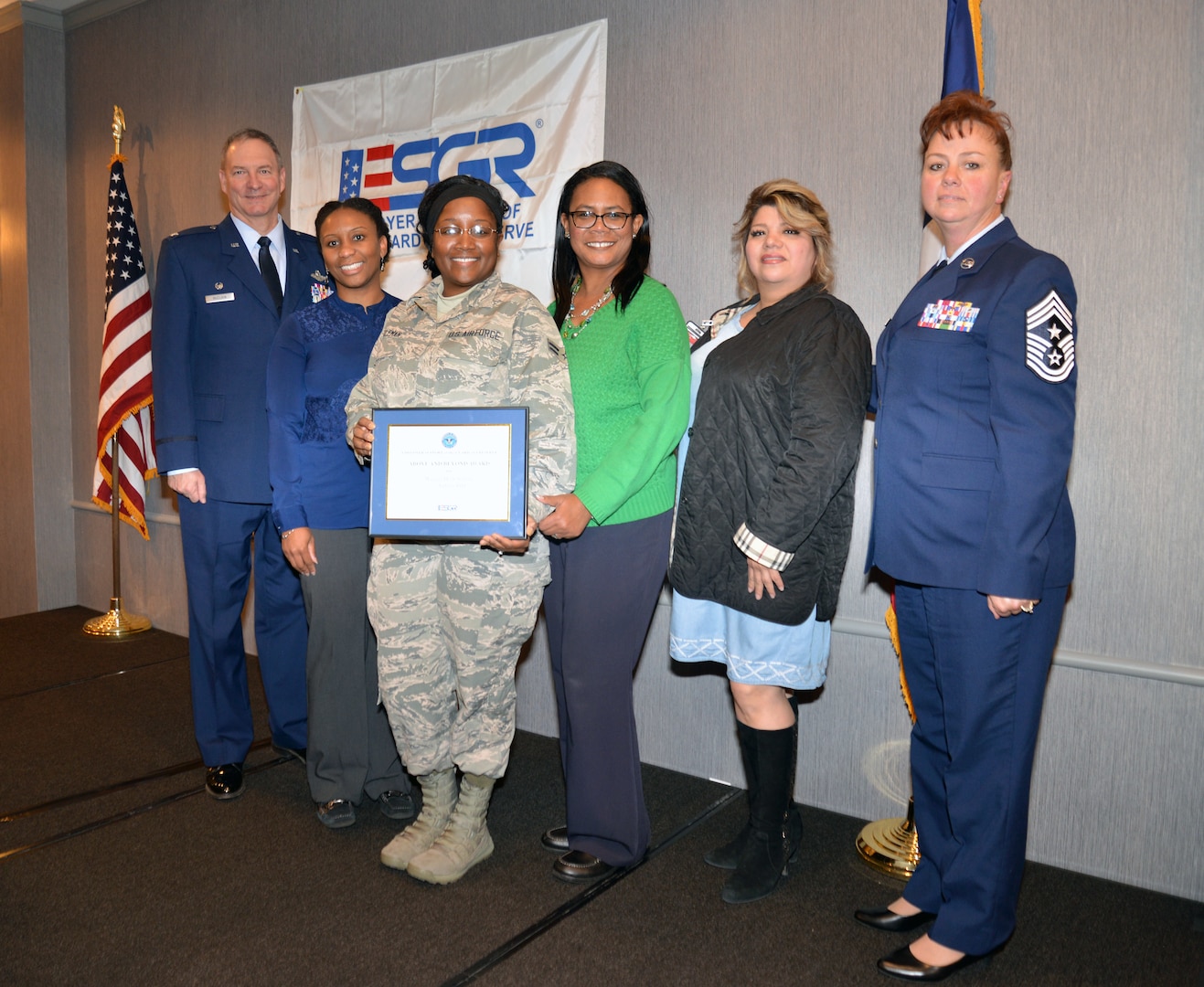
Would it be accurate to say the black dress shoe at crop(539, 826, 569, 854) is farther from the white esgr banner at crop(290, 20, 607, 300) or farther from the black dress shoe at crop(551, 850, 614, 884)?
the white esgr banner at crop(290, 20, 607, 300)

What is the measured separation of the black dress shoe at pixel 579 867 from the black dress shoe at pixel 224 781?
1055mm

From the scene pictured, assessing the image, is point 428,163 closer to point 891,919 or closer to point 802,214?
point 802,214

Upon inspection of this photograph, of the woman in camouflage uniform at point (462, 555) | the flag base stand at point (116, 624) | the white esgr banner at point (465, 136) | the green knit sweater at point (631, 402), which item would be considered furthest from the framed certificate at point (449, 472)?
the flag base stand at point (116, 624)

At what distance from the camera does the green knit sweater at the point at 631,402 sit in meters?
2.06

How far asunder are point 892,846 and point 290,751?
73.9 inches

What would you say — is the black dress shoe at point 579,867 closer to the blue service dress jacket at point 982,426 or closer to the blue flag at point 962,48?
the blue service dress jacket at point 982,426

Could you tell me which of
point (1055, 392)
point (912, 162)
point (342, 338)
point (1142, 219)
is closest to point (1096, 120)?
point (1142, 219)

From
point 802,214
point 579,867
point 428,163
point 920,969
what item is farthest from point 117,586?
point 920,969

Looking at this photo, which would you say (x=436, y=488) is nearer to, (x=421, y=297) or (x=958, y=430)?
(x=421, y=297)

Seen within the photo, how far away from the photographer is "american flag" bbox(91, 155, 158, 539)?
4.12 meters

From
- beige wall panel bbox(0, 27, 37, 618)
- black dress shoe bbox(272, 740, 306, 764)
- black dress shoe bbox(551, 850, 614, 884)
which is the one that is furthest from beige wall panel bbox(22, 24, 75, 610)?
black dress shoe bbox(551, 850, 614, 884)

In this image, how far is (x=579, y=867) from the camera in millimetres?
2246

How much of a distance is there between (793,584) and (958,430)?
0.48m

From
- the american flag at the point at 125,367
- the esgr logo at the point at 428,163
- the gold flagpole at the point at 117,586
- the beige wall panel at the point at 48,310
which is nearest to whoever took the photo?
the esgr logo at the point at 428,163
